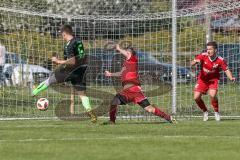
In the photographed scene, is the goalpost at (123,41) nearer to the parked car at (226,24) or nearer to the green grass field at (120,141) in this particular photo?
the parked car at (226,24)

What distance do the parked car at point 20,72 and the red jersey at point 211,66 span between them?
5644 millimetres

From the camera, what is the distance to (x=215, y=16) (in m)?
20.3

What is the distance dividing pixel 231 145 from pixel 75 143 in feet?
7.92

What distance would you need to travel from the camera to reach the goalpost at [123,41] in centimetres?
1938

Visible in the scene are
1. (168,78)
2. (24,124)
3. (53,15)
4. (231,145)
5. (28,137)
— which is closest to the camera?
(231,145)

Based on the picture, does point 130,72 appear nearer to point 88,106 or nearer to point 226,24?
point 88,106

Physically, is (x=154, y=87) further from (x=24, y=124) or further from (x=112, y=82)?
(x=24, y=124)

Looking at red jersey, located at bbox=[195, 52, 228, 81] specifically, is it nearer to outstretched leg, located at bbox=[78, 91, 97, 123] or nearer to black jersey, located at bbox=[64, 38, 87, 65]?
black jersey, located at bbox=[64, 38, 87, 65]

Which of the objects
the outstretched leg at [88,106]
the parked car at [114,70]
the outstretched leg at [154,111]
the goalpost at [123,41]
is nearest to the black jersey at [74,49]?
the outstretched leg at [88,106]

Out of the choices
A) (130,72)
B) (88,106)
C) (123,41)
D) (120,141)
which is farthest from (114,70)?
(120,141)

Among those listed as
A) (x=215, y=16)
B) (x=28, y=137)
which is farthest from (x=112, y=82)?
(x=28, y=137)

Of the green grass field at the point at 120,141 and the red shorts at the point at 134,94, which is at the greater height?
the red shorts at the point at 134,94

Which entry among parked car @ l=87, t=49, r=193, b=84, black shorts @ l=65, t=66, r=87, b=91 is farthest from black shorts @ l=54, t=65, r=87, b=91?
parked car @ l=87, t=49, r=193, b=84

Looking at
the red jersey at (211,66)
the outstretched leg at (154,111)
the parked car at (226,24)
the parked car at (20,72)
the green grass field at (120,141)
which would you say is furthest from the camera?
the parked car at (20,72)
